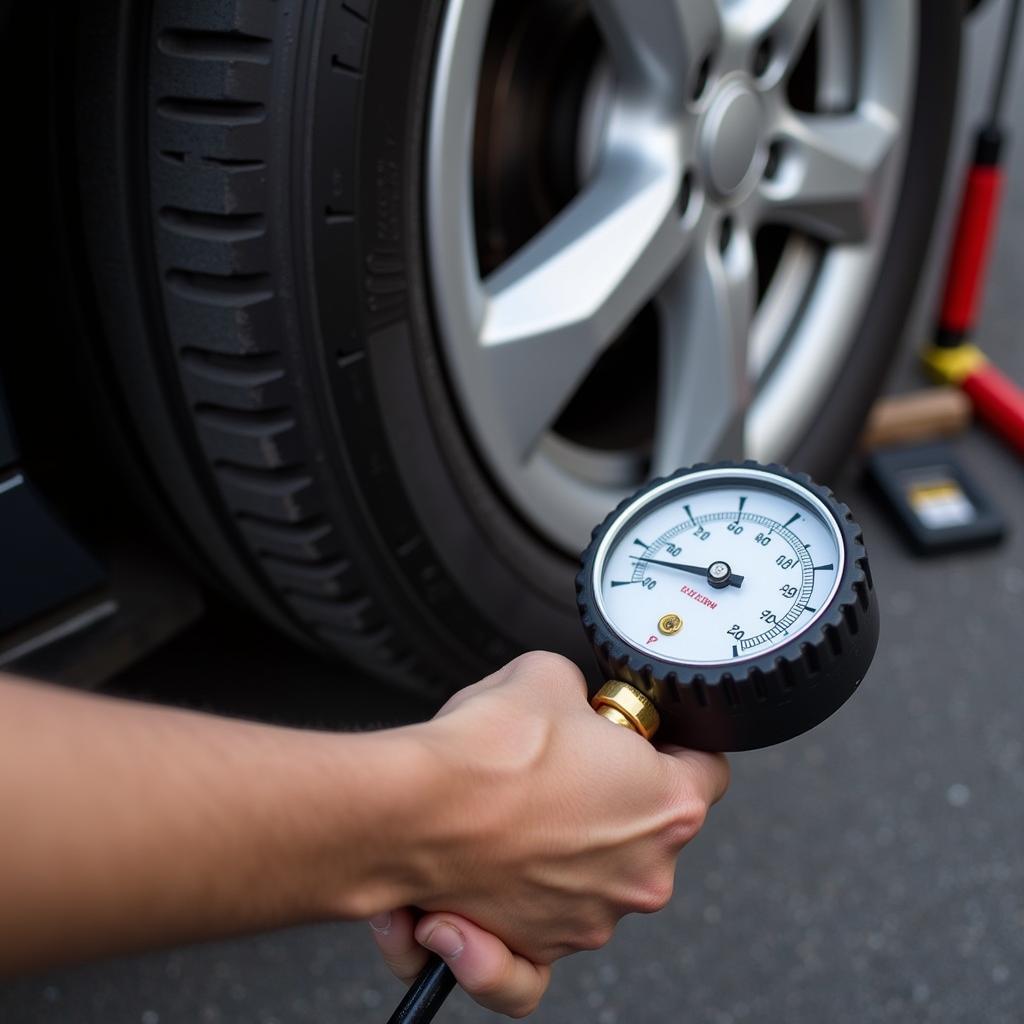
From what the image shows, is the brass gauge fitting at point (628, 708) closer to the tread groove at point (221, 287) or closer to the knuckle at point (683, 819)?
the knuckle at point (683, 819)

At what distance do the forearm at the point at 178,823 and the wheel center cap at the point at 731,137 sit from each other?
2.50 ft

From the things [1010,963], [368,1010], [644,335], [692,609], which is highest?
[692,609]

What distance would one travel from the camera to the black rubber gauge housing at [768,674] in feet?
2.19

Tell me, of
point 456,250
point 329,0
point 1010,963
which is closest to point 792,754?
point 1010,963

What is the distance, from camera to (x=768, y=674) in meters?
0.66

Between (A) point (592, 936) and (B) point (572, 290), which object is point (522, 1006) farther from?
(B) point (572, 290)

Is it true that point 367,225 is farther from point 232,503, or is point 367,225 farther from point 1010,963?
point 1010,963

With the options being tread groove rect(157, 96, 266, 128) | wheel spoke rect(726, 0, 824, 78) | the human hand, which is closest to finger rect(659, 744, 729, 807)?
the human hand

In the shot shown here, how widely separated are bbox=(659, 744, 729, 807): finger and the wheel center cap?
64 centimetres

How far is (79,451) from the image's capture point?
3.37 feet

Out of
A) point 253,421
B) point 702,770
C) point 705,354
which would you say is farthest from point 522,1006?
point 705,354

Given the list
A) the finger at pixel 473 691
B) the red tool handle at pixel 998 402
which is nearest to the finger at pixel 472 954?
the finger at pixel 473 691

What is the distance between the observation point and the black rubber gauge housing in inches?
26.3

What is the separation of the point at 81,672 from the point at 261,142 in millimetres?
452
